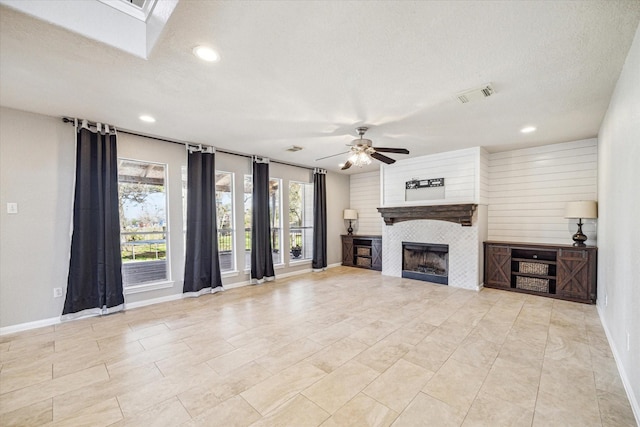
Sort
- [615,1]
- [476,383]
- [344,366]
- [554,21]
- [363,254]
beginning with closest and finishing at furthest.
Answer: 1. [615,1]
2. [554,21]
3. [476,383]
4. [344,366]
5. [363,254]

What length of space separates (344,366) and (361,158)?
2593 millimetres

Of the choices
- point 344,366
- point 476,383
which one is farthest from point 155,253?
point 476,383

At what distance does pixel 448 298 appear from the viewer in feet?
15.2

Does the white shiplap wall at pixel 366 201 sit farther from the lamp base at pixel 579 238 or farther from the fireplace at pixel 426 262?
the lamp base at pixel 579 238

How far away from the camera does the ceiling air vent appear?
2.78m

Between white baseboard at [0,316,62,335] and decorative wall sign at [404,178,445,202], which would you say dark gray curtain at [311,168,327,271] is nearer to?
decorative wall sign at [404,178,445,202]

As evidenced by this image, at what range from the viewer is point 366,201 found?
308 inches

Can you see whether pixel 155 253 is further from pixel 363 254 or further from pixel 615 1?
pixel 615 1

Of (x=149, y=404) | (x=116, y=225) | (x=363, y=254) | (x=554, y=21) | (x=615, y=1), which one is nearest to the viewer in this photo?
(x=615, y=1)

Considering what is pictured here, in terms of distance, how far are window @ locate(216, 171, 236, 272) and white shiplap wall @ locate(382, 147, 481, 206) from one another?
143 inches

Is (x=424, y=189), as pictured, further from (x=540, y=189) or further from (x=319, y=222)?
(x=319, y=222)

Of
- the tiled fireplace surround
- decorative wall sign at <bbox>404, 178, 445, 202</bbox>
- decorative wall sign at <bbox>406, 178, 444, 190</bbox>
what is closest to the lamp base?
the tiled fireplace surround

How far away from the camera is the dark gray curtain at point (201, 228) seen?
481 cm

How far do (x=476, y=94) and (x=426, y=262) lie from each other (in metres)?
4.02
